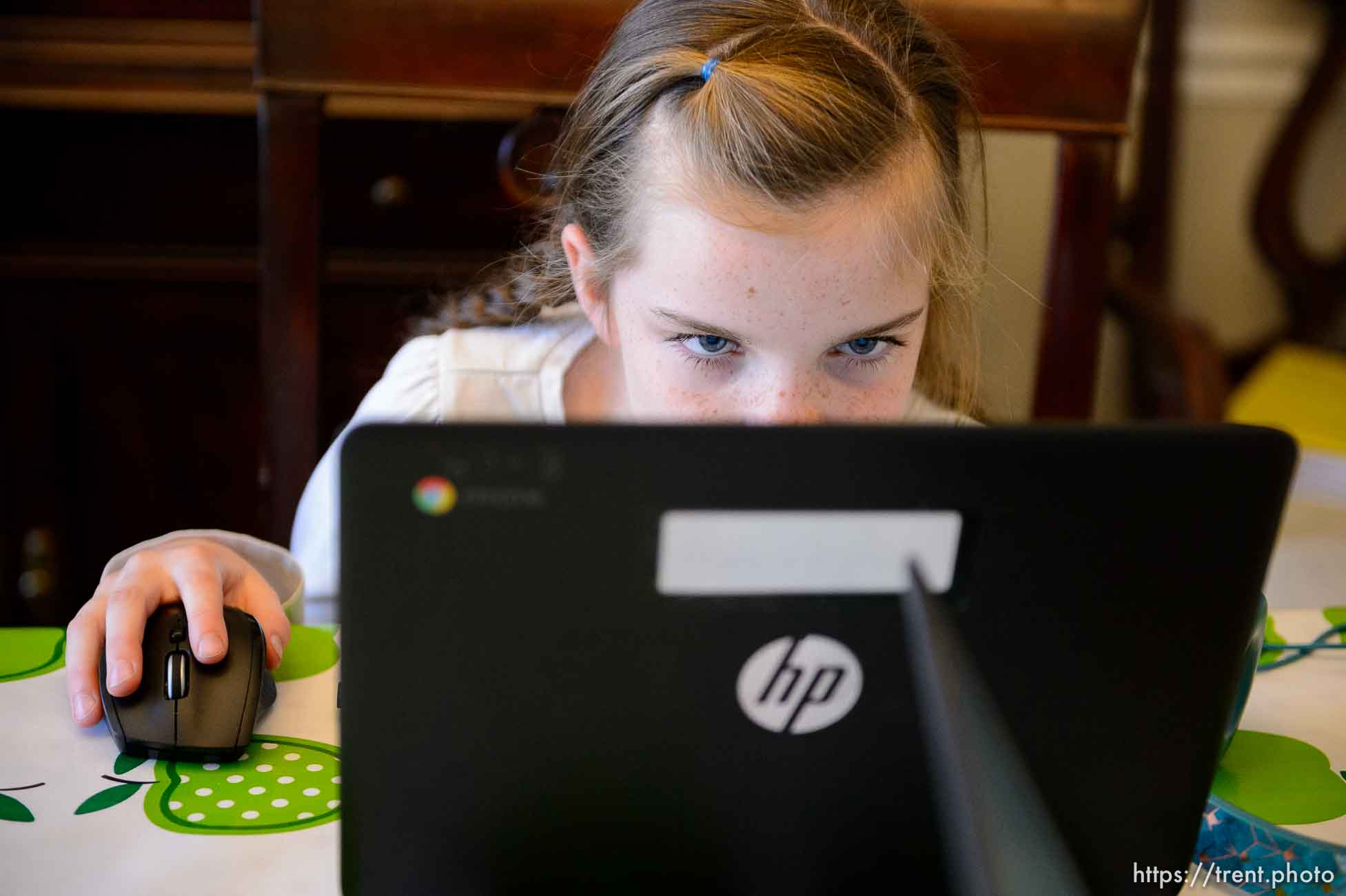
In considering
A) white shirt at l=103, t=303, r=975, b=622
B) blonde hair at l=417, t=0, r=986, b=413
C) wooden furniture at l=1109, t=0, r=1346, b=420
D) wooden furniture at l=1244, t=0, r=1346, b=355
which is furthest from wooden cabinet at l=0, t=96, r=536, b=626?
wooden furniture at l=1244, t=0, r=1346, b=355

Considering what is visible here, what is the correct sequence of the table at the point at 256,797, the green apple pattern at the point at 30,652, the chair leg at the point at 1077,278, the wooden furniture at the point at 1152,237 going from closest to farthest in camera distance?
the table at the point at 256,797, the green apple pattern at the point at 30,652, the chair leg at the point at 1077,278, the wooden furniture at the point at 1152,237

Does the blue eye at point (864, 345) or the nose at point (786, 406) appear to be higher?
the blue eye at point (864, 345)

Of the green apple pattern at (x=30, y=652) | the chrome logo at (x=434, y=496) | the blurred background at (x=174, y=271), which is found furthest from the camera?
the blurred background at (x=174, y=271)

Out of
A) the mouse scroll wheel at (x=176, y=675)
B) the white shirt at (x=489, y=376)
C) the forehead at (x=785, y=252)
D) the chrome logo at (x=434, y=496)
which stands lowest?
the mouse scroll wheel at (x=176, y=675)

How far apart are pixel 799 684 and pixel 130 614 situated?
367mm

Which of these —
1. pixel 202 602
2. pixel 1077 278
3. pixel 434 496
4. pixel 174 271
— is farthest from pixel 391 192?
pixel 434 496

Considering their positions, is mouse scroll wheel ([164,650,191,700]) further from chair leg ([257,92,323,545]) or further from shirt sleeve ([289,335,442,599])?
chair leg ([257,92,323,545])

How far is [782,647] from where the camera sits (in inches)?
14.8

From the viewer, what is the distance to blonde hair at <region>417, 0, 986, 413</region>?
2.57 ft

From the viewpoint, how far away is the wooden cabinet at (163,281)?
4.82 feet

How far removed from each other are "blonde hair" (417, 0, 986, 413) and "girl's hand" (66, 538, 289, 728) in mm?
348

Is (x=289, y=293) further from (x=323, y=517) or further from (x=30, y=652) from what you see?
(x=30, y=652)

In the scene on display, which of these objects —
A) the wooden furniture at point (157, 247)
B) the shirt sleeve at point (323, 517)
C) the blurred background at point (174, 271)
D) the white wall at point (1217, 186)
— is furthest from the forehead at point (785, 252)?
the white wall at point (1217, 186)

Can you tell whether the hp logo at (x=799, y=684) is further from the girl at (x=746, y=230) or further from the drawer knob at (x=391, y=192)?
the drawer knob at (x=391, y=192)
